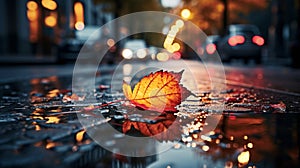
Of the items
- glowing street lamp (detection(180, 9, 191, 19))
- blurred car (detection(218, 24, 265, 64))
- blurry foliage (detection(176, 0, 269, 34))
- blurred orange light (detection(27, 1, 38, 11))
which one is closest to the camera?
blurred car (detection(218, 24, 265, 64))

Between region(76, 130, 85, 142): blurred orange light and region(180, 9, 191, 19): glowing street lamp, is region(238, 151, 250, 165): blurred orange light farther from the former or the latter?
region(180, 9, 191, 19): glowing street lamp

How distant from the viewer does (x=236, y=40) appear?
20125 millimetres

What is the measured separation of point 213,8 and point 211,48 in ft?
21.7

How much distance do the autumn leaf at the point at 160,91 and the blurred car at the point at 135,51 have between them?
775 inches

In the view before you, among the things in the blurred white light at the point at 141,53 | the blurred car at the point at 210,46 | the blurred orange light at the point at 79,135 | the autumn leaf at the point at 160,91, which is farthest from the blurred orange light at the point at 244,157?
the blurred car at the point at 210,46

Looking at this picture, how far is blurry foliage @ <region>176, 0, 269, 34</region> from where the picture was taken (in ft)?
94.3

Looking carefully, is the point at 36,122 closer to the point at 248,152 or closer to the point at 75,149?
the point at 75,149

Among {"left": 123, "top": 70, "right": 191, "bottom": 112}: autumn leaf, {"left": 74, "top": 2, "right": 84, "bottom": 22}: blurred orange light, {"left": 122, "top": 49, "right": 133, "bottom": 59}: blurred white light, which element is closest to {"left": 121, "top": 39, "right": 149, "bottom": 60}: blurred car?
{"left": 122, "top": 49, "right": 133, "bottom": 59}: blurred white light

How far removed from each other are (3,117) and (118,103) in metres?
1.28

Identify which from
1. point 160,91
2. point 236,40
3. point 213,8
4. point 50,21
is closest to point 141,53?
point 236,40

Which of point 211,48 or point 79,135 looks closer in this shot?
point 79,135

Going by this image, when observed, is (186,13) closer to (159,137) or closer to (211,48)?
(211,48)

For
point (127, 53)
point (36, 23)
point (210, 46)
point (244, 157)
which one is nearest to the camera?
point (244, 157)

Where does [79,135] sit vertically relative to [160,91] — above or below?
below
